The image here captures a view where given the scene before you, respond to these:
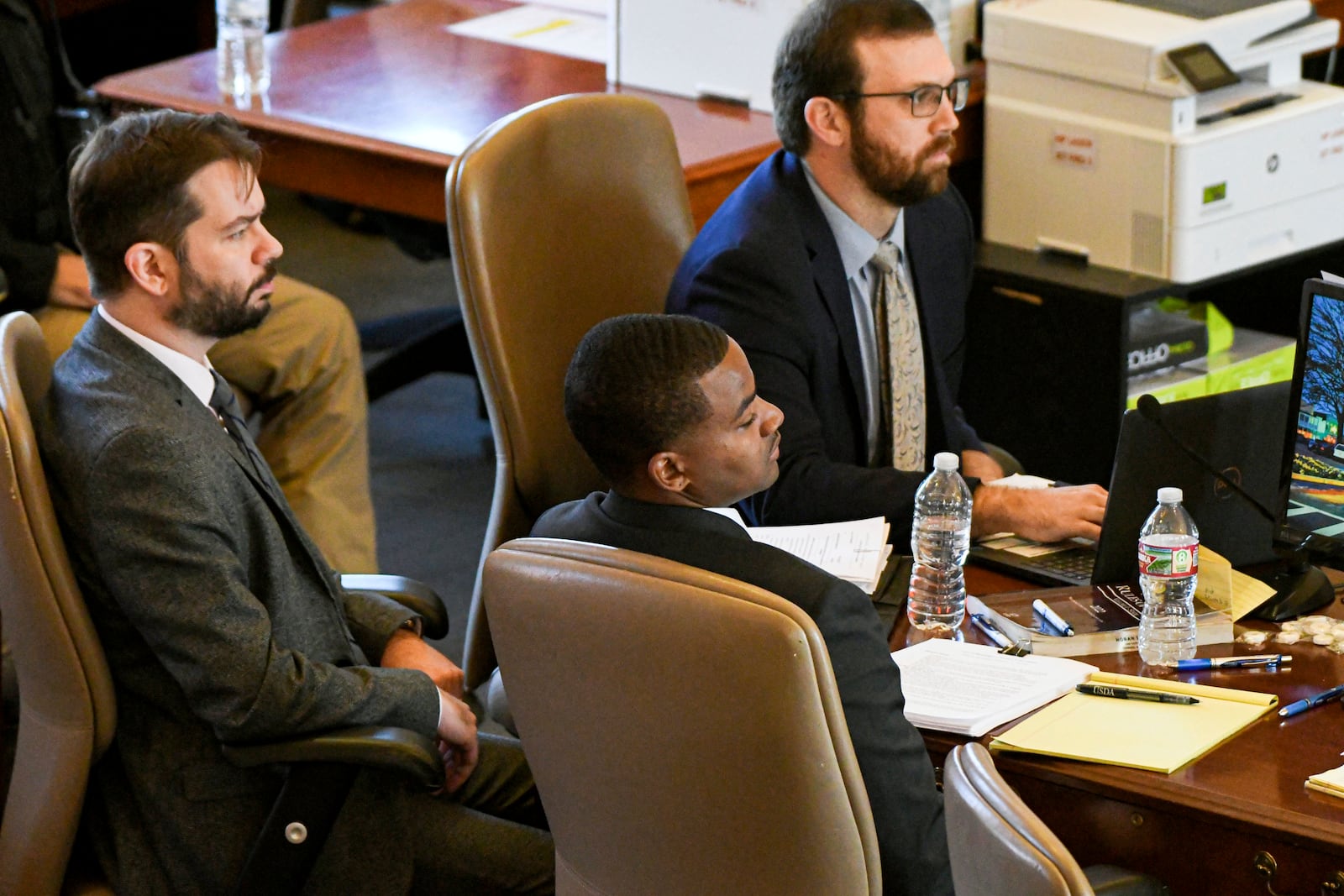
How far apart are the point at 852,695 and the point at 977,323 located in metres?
1.83

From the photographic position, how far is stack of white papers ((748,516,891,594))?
1887 millimetres

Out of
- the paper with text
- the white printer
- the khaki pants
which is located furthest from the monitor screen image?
the paper with text

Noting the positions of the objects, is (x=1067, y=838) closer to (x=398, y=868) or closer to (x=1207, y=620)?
(x=1207, y=620)

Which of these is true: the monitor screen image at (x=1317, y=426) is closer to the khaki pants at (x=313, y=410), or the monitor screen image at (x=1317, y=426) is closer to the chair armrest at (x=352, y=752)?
the chair armrest at (x=352, y=752)

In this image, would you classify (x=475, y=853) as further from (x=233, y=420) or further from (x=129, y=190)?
(x=129, y=190)

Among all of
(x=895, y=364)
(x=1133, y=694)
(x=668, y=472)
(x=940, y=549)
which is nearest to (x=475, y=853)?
(x=668, y=472)

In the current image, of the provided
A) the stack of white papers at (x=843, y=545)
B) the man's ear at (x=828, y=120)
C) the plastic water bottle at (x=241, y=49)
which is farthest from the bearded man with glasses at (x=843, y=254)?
the plastic water bottle at (x=241, y=49)

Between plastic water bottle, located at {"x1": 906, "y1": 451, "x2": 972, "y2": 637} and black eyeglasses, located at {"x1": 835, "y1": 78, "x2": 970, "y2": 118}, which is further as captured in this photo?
black eyeglasses, located at {"x1": 835, "y1": 78, "x2": 970, "y2": 118}

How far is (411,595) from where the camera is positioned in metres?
2.09

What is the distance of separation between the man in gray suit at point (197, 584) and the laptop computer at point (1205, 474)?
692mm

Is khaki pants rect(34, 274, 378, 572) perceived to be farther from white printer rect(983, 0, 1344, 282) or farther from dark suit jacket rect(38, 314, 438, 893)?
white printer rect(983, 0, 1344, 282)

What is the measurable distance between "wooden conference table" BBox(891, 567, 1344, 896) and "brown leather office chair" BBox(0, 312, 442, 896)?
0.59 m

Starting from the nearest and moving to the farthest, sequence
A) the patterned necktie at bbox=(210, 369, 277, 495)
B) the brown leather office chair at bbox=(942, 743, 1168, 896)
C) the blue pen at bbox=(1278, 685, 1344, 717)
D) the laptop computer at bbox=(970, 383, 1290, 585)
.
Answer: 1. the brown leather office chair at bbox=(942, 743, 1168, 896)
2. the blue pen at bbox=(1278, 685, 1344, 717)
3. the laptop computer at bbox=(970, 383, 1290, 585)
4. the patterned necktie at bbox=(210, 369, 277, 495)

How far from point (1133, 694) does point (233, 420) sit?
1025 mm
